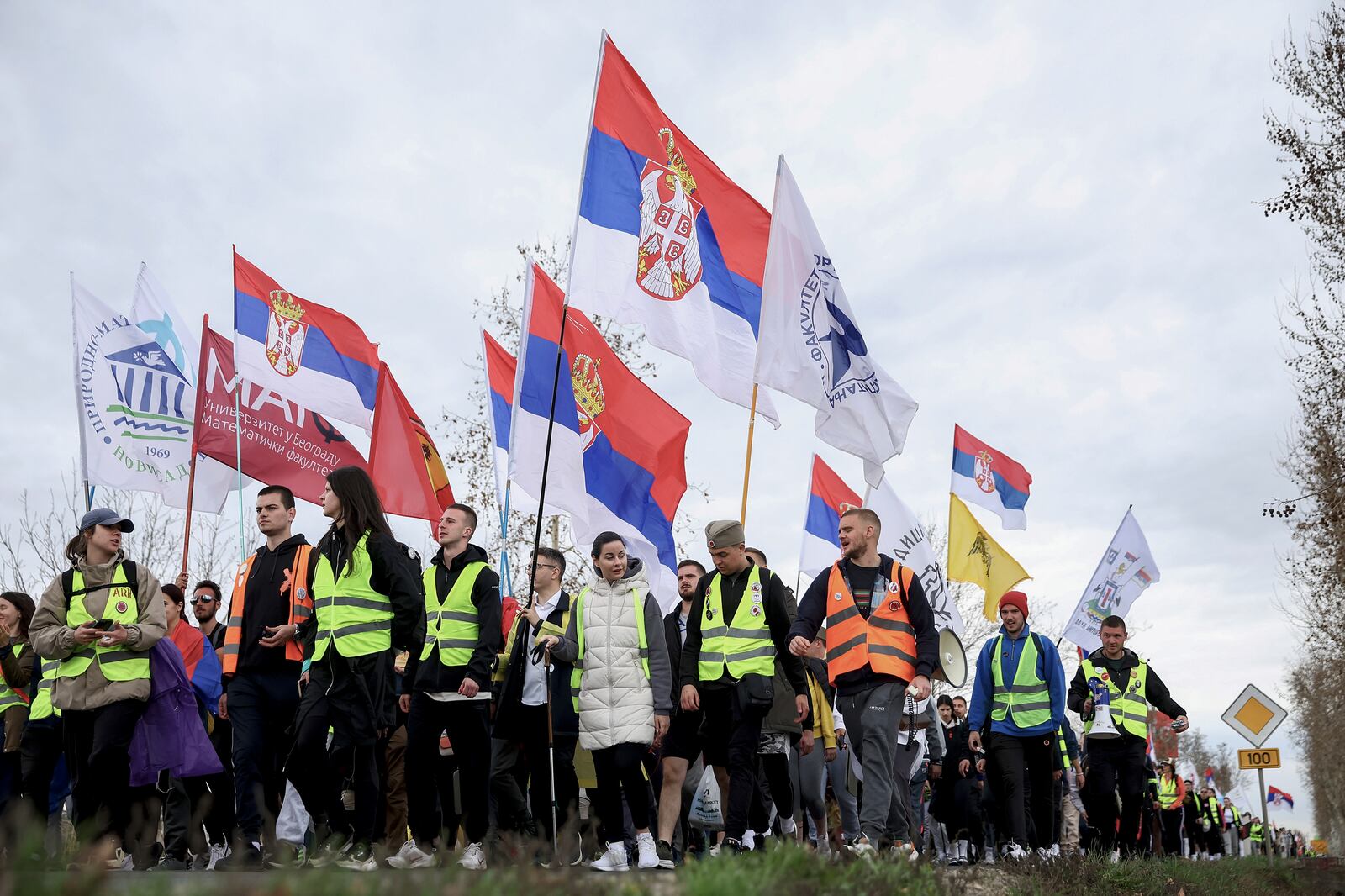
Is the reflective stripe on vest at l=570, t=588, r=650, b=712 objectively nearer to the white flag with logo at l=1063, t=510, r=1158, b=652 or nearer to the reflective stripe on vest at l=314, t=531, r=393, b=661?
the reflective stripe on vest at l=314, t=531, r=393, b=661

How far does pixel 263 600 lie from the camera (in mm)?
8031

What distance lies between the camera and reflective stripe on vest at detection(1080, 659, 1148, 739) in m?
12.3

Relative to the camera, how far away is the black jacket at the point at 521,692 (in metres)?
9.02

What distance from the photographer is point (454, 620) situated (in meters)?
8.46

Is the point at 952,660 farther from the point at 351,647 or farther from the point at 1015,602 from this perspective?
the point at 351,647

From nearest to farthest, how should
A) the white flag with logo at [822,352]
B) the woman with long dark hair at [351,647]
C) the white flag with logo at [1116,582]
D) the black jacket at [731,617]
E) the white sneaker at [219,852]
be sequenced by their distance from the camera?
1. the woman with long dark hair at [351,647]
2. the black jacket at [731,617]
3. the white sneaker at [219,852]
4. the white flag with logo at [822,352]
5. the white flag with logo at [1116,582]

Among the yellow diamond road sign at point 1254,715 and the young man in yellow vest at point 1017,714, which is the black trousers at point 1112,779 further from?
the yellow diamond road sign at point 1254,715

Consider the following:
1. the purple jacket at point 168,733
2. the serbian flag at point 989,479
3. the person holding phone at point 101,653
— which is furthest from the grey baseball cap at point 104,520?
the serbian flag at point 989,479

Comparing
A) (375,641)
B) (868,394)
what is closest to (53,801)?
(375,641)

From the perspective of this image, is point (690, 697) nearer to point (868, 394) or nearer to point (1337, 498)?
point (868, 394)

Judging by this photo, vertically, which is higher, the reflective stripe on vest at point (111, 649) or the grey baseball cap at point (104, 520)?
the grey baseball cap at point (104, 520)

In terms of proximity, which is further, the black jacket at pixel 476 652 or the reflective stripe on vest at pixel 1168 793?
the reflective stripe on vest at pixel 1168 793

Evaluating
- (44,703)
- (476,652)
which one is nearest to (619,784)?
(476,652)

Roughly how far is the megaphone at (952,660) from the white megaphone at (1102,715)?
274 cm
